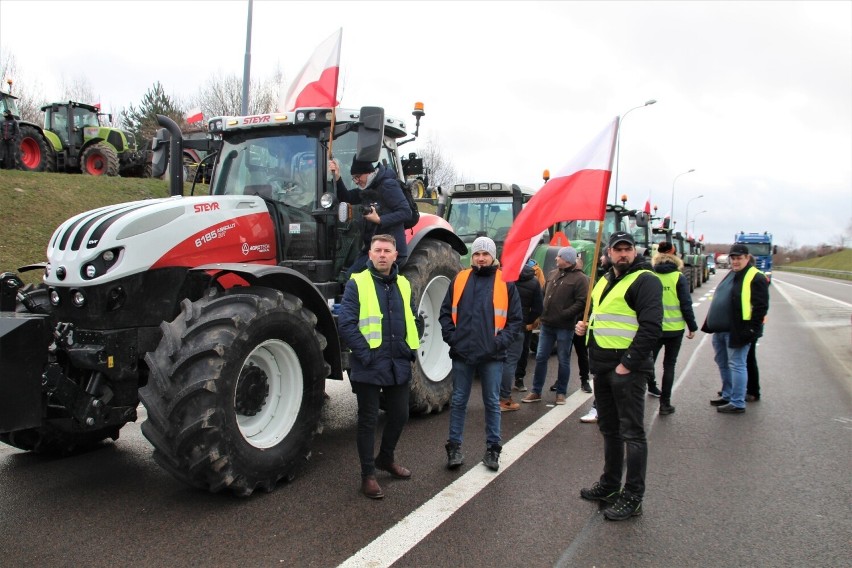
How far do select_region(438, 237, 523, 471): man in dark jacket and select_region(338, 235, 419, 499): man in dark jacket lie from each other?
566 mm

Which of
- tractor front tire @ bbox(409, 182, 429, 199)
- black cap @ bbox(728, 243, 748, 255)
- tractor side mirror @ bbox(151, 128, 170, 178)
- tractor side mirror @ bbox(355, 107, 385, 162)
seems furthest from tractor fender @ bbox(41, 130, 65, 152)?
black cap @ bbox(728, 243, 748, 255)

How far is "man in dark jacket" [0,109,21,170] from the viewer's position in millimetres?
16125

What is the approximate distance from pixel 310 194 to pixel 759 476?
427cm

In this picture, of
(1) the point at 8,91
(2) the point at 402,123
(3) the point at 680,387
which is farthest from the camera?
(1) the point at 8,91

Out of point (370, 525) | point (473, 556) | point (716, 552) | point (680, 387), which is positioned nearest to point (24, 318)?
point (370, 525)

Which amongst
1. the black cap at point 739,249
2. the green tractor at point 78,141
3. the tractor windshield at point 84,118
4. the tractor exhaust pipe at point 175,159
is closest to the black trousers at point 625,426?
the black cap at point 739,249

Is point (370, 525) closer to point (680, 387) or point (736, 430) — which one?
point (736, 430)

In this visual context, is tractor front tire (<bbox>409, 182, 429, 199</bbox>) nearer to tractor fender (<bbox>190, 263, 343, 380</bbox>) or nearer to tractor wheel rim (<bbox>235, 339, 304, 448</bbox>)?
tractor fender (<bbox>190, 263, 343, 380</bbox>)

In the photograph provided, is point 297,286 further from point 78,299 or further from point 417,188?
point 417,188

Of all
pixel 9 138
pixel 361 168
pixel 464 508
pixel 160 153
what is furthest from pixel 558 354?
pixel 9 138

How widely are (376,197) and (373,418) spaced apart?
2.04 m

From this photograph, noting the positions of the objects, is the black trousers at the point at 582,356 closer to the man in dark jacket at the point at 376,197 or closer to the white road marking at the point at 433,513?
the white road marking at the point at 433,513

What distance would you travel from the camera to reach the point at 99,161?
19.1 m

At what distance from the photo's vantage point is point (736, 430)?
237 inches
